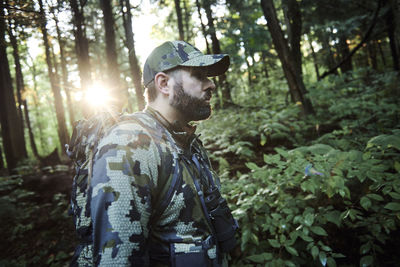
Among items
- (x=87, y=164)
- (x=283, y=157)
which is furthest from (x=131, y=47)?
(x=87, y=164)

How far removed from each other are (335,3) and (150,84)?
1420 centimetres

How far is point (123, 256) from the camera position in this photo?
108 cm

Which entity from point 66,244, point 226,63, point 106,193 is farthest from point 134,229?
point 66,244

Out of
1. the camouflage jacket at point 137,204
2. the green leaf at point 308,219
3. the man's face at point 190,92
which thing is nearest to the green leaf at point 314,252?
the green leaf at point 308,219

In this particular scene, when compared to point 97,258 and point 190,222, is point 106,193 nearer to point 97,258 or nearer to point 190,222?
point 97,258

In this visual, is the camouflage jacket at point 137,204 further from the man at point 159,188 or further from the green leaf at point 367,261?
the green leaf at point 367,261

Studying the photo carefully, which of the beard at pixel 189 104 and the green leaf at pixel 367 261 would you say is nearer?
the beard at pixel 189 104

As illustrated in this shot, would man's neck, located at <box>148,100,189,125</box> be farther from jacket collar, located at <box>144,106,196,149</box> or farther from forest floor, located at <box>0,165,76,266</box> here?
forest floor, located at <box>0,165,76,266</box>

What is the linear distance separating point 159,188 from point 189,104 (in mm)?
788

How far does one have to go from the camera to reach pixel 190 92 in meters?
1.79

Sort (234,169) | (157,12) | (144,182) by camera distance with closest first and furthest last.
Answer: (144,182)
(234,169)
(157,12)

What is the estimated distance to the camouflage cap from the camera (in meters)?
1.76

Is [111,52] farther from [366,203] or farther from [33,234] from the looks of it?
[366,203]

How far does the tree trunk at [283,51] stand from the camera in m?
5.50
